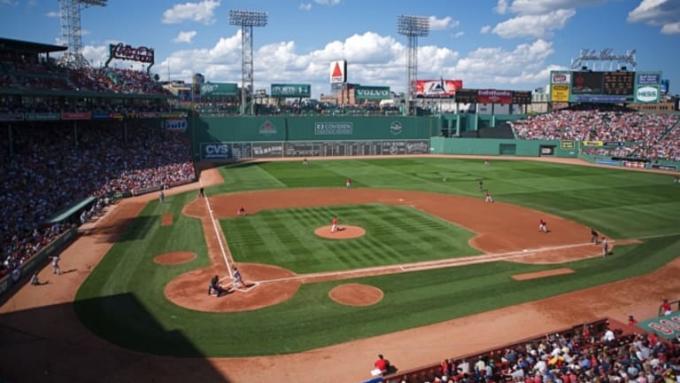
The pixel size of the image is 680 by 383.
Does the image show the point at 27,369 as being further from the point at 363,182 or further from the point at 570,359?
the point at 363,182

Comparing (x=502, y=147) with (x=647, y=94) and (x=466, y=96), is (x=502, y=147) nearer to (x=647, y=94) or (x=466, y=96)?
(x=466, y=96)

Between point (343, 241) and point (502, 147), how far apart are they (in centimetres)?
5970

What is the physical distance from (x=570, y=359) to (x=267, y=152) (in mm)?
66871

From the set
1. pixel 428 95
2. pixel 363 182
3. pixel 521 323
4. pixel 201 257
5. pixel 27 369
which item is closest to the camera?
pixel 27 369

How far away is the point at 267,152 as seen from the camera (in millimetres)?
79062

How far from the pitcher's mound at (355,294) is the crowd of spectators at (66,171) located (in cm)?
1657

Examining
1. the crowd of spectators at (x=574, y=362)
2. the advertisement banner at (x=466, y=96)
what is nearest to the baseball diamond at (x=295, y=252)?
the crowd of spectators at (x=574, y=362)

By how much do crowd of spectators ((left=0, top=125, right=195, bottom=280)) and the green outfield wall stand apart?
43.2m

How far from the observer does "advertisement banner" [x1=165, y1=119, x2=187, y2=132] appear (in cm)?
6981

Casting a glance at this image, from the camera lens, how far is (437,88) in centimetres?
9106

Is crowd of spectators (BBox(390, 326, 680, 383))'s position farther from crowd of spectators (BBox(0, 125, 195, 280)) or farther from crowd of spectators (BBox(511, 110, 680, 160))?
crowd of spectators (BBox(511, 110, 680, 160))

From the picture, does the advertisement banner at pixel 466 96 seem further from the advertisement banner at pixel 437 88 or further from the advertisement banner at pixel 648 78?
the advertisement banner at pixel 648 78

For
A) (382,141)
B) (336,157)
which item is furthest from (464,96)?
(336,157)

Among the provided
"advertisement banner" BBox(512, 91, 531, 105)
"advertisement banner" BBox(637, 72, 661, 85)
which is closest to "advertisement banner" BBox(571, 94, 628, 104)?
"advertisement banner" BBox(637, 72, 661, 85)
